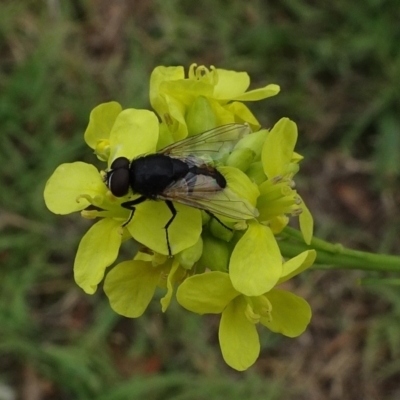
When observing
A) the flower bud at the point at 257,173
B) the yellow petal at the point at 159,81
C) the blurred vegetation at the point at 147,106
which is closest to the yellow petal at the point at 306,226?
the flower bud at the point at 257,173

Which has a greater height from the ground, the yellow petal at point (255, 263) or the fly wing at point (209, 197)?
the fly wing at point (209, 197)

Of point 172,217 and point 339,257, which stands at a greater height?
point 172,217

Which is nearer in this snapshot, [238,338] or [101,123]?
[238,338]

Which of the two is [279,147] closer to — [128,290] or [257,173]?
[257,173]

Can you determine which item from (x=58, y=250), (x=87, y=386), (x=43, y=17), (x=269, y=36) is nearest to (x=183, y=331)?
(x=87, y=386)

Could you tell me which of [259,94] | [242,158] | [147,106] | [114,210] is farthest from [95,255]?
[147,106]

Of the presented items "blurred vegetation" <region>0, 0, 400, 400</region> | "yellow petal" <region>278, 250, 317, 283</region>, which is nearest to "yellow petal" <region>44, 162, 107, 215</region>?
"yellow petal" <region>278, 250, 317, 283</region>

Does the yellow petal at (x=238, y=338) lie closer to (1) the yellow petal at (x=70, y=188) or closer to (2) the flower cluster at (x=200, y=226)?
(2) the flower cluster at (x=200, y=226)
